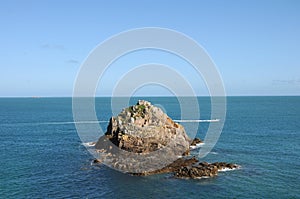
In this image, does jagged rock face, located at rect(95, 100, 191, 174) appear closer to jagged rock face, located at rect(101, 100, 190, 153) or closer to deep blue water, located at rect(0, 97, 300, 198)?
jagged rock face, located at rect(101, 100, 190, 153)

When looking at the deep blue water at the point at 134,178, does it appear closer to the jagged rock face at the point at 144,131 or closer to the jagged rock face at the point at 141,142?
the jagged rock face at the point at 141,142

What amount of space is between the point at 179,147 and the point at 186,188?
2684 cm

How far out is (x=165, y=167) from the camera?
6762 centimetres

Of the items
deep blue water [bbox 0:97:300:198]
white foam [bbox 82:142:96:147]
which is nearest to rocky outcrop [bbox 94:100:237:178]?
deep blue water [bbox 0:97:300:198]

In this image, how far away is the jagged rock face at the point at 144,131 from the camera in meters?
78.0

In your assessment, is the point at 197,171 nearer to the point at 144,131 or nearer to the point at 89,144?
the point at 144,131

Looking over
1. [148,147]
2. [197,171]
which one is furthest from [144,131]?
[197,171]

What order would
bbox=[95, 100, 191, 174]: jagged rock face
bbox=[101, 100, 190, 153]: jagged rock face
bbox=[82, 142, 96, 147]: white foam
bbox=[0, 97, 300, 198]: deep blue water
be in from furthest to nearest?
bbox=[82, 142, 96, 147]: white foam, bbox=[101, 100, 190, 153]: jagged rock face, bbox=[95, 100, 191, 174]: jagged rock face, bbox=[0, 97, 300, 198]: deep blue water

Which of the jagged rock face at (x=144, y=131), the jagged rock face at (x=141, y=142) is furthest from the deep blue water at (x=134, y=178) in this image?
the jagged rock face at (x=144, y=131)

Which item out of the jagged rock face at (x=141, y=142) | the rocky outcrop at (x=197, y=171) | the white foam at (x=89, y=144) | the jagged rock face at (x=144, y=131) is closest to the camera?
the rocky outcrop at (x=197, y=171)

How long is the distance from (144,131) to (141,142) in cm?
408

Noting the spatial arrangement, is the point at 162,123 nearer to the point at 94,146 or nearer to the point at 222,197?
the point at 94,146

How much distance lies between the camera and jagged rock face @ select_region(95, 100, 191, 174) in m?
70.2

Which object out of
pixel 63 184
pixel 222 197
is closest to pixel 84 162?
pixel 63 184
